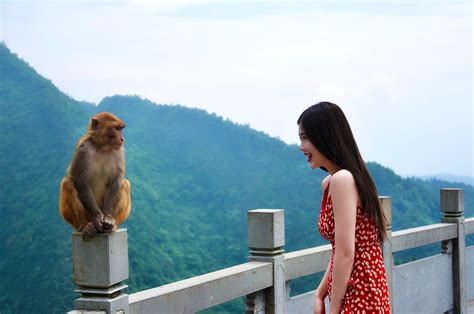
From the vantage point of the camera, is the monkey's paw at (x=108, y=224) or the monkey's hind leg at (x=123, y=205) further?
the monkey's hind leg at (x=123, y=205)

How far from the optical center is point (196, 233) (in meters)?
33.8

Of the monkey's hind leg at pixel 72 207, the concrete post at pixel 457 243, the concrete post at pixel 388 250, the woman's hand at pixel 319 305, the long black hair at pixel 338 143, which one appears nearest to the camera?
the long black hair at pixel 338 143

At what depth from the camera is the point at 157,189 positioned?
35.5 metres

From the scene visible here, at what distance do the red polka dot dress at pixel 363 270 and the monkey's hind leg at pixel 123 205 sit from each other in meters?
1.52

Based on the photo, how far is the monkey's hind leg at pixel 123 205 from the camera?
3.91m

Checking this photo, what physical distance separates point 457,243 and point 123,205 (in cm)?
528

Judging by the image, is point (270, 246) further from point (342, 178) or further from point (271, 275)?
point (342, 178)

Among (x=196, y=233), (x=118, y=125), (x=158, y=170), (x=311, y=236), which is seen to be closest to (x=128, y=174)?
(x=158, y=170)

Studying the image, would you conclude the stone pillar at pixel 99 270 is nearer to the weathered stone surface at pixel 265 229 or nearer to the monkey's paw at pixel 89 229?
the monkey's paw at pixel 89 229

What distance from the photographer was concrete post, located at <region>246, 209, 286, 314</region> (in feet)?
15.8

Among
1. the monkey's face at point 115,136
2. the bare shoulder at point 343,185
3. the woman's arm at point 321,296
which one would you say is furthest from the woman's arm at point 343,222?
the monkey's face at point 115,136

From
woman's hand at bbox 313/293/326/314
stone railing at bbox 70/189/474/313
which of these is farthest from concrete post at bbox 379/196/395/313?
woman's hand at bbox 313/293/326/314

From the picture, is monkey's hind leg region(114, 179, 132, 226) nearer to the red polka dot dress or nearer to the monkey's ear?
the monkey's ear

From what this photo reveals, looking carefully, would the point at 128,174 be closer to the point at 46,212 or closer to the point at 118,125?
the point at 46,212
